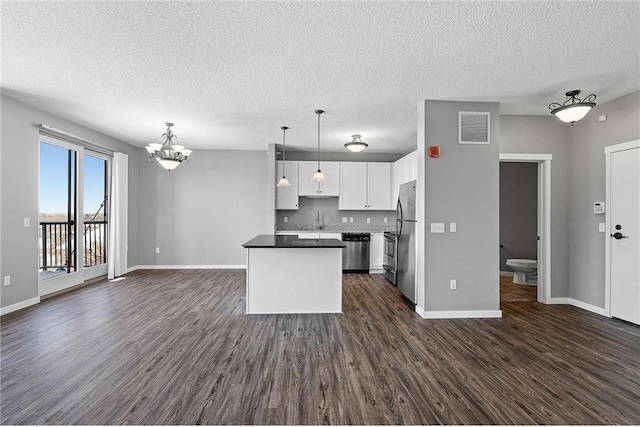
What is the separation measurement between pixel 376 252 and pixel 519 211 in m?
3.12

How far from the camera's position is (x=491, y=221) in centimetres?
384

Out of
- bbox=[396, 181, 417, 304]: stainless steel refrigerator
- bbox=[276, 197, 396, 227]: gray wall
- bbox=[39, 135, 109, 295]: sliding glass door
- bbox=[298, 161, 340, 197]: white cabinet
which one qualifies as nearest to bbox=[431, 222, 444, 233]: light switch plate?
bbox=[396, 181, 417, 304]: stainless steel refrigerator

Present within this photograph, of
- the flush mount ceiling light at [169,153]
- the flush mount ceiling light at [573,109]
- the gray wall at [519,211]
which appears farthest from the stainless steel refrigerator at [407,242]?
the flush mount ceiling light at [169,153]

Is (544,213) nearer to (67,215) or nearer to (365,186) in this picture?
(365,186)

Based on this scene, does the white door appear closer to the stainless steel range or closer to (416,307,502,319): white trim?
(416,307,502,319): white trim

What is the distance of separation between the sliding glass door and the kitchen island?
327 cm

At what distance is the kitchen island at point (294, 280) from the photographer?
3.89 m

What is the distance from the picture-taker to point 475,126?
3844 millimetres

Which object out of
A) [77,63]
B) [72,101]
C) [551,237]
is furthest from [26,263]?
[551,237]

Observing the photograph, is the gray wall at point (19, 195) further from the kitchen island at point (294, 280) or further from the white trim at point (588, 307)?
the white trim at point (588, 307)

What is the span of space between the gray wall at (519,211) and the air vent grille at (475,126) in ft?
10.9

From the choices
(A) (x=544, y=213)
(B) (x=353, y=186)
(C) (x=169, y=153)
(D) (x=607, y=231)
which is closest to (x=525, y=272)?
(A) (x=544, y=213)

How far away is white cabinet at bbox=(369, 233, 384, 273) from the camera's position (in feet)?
21.2

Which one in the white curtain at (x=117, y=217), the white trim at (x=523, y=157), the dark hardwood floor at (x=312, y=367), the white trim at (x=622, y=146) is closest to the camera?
the dark hardwood floor at (x=312, y=367)
